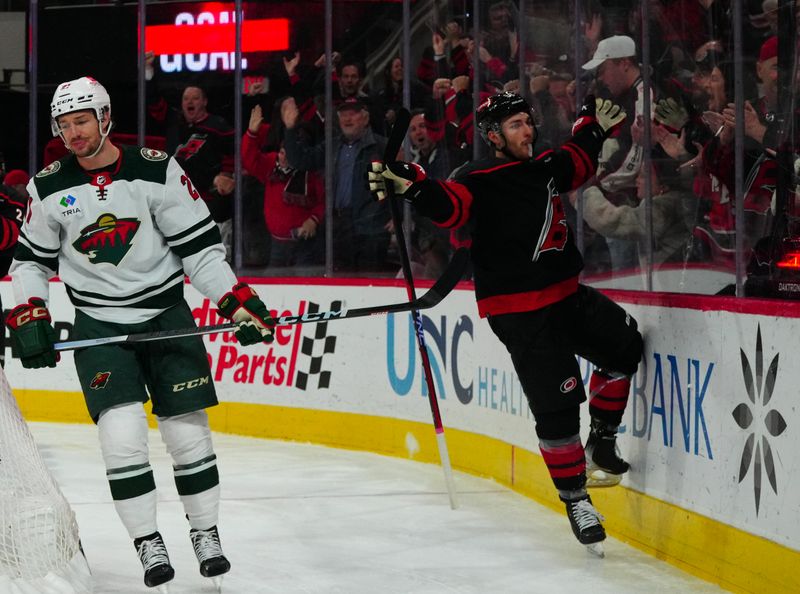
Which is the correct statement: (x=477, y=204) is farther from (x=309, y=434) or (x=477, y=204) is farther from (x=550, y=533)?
(x=309, y=434)

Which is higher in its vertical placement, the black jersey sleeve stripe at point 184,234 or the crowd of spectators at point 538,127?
the crowd of spectators at point 538,127

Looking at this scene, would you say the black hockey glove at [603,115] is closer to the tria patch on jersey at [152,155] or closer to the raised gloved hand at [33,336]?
the tria patch on jersey at [152,155]

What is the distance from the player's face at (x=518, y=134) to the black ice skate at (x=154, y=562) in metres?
1.46

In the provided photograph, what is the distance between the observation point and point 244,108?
727 centimetres

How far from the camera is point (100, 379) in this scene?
11.2 feet

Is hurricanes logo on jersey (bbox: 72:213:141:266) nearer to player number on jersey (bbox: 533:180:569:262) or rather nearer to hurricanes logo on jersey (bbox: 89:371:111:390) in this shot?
hurricanes logo on jersey (bbox: 89:371:111:390)

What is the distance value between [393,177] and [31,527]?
1.34 metres

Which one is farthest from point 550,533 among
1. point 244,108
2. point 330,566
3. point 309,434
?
point 244,108

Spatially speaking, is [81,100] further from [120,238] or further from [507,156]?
[507,156]

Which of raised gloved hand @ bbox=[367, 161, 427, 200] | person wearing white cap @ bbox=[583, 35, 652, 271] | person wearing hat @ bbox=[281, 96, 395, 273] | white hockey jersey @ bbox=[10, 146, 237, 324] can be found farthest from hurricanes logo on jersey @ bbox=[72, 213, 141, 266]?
person wearing hat @ bbox=[281, 96, 395, 273]

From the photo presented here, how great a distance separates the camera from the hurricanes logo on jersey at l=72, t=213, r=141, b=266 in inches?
136

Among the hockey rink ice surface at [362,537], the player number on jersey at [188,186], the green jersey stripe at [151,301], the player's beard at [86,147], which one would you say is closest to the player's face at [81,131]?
the player's beard at [86,147]

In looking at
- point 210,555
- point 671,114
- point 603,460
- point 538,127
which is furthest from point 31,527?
point 538,127

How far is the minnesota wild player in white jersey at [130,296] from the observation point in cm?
342
